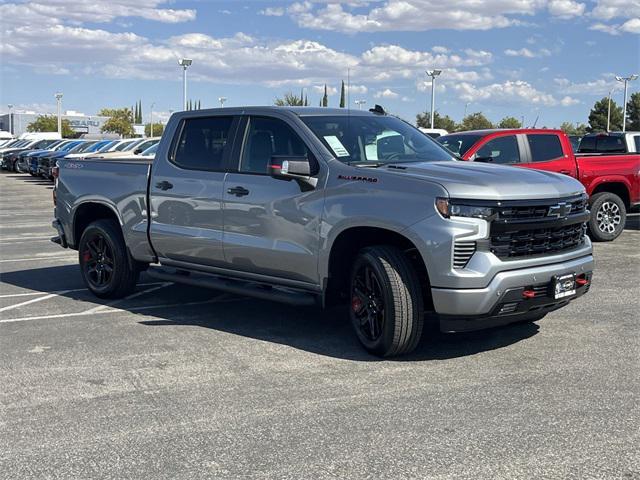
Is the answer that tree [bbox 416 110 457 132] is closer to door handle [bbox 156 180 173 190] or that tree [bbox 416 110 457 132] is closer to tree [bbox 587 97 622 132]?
tree [bbox 587 97 622 132]

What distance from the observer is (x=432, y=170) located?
19.5 ft

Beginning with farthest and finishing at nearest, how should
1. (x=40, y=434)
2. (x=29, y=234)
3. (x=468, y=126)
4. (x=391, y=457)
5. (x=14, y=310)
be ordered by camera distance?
(x=468, y=126), (x=29, y=234), (x=14, y=310), (x=40, y=434), (x=391, y=457)

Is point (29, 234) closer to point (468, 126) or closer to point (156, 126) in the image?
point (468, 126)

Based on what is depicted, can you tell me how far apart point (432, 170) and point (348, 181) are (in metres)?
0.64

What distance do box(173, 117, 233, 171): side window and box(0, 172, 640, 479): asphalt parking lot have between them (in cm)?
146

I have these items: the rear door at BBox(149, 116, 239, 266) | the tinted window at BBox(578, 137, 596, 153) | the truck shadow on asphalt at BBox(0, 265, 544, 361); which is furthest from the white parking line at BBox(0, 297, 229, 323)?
the tinted window at BBox(578, 137, 596, 153)

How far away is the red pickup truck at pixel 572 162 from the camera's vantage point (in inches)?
474

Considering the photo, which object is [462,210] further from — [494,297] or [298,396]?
[298,396]

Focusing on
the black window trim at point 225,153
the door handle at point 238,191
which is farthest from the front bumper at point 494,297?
the black window trim at point 225,153

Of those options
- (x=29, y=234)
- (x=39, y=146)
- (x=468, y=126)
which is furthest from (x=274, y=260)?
(x=468, y=126)

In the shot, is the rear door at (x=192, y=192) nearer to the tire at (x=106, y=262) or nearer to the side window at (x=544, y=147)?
the tire at (x=106, y=262)

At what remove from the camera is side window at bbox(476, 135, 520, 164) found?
11930 mm

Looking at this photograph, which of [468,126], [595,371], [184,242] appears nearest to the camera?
[595,371]

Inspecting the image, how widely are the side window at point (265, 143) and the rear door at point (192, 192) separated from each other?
22 cm
